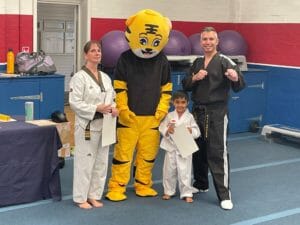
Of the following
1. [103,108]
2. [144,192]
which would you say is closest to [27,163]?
[103,108]

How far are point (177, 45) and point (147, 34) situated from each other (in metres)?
2.79

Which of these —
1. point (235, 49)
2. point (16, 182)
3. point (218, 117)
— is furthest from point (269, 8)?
point (16, 182)

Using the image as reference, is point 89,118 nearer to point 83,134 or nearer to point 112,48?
point 83,134

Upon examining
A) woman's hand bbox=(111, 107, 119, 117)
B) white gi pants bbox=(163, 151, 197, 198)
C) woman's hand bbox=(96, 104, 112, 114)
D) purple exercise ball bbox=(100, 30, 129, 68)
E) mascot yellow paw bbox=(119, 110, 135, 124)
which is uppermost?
purple exercise ball bbox=(100, 30, 129, 68)

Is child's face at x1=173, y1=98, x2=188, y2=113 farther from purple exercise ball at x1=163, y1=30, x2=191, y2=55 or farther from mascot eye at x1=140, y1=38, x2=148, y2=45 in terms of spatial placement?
purple exercise ball at x1=163, y1=30, x2=191, y2=55

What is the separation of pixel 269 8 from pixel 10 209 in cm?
557

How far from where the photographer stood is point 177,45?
737cm

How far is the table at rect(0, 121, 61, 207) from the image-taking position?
433 cm

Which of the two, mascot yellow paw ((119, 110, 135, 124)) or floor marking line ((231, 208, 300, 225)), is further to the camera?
mascot yellow paw ((119, 110, 135, 124))

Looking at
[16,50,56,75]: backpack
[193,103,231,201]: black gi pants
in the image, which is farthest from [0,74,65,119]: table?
[193,103,231,201]: black gi pants

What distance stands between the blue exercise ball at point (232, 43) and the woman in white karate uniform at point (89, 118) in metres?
3.93

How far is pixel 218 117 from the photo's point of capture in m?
4.59

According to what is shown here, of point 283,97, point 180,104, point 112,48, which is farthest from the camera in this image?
point 283,97

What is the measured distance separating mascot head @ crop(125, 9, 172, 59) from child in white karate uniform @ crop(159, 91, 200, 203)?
0.49 meters
